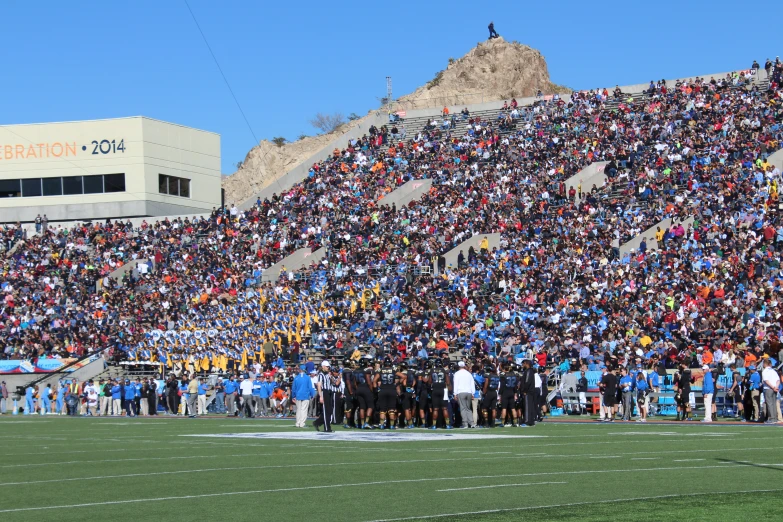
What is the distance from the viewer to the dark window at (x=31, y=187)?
60.2 meters

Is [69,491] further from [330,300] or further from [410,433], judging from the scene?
[330,300]

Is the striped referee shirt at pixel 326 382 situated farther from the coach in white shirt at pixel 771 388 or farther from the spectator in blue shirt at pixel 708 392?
the coach in white shirt at pixel 771 388

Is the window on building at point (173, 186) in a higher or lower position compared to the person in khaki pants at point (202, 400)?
higher

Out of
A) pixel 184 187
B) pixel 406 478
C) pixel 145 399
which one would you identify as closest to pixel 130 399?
pixel 145 399

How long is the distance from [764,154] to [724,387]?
1372cm

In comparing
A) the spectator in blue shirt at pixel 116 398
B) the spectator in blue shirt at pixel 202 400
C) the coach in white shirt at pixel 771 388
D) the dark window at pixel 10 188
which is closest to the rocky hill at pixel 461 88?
the dark window at pixel 10 188

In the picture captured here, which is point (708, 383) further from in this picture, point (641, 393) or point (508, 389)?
point (508, 389)

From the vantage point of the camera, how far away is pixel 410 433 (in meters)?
23.2

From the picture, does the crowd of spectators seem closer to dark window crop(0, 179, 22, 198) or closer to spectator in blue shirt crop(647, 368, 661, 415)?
spectator in blue shirt crop(647, 368, 661, 415)

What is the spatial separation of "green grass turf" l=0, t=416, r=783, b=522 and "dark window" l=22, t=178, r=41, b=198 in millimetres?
40051

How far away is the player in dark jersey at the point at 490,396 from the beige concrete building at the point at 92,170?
36.1 m

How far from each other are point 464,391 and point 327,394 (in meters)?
2.86

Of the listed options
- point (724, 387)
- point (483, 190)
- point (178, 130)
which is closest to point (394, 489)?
point (724, 387)

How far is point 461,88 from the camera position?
242 feet
